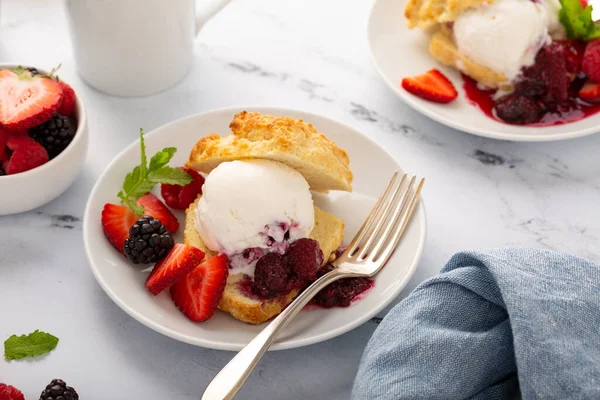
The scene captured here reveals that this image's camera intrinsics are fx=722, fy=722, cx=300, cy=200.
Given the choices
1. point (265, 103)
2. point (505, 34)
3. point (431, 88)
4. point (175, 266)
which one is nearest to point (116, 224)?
point (175, 266)

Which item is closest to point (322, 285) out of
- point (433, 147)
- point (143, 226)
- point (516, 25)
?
point (143, 226)

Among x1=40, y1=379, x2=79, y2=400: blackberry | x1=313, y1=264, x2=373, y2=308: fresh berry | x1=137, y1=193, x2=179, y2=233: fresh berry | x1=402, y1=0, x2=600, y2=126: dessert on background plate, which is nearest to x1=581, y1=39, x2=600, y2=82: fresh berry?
Answer: x1=402, y1=0, x2=600, y2=126: dessert on background plate

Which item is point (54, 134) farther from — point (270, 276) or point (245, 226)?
point (270, 276)

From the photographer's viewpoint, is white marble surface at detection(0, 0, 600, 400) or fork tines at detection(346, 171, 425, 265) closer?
white marble surface at detection(0, 0, 600, 400)

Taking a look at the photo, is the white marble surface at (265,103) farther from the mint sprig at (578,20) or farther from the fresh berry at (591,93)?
the mint sprig at (578,20)

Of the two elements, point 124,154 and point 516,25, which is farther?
point 516,25

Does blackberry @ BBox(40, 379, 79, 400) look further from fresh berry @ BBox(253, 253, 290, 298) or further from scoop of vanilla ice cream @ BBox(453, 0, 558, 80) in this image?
scoop of vanilla ice cream @ BBox(453, 0, 558, 80)

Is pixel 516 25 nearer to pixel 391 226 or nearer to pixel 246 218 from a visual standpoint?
pixel 391 226
